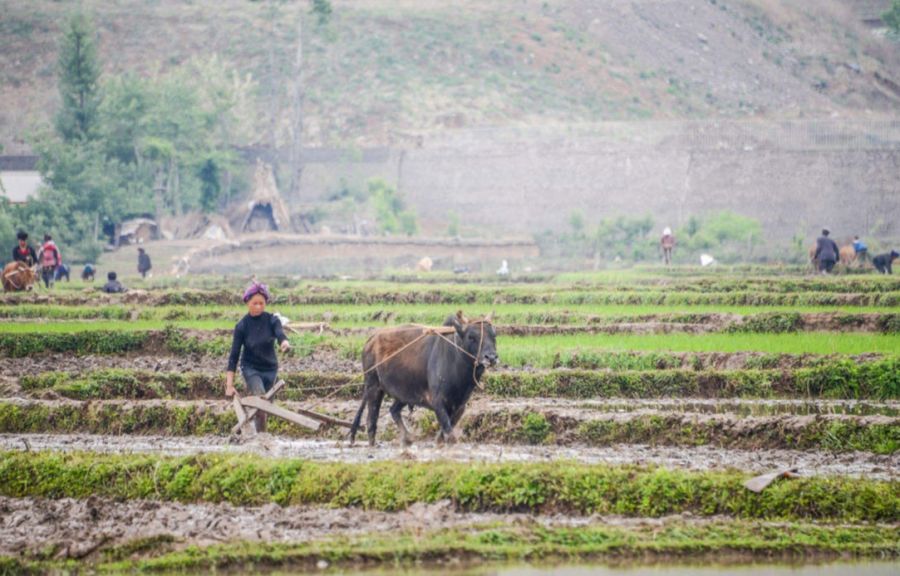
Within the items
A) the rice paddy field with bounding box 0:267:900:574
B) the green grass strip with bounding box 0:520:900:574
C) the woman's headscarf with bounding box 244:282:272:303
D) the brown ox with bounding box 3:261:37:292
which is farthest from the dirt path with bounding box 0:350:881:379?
the brown ox with bounding box 3:261:37:292

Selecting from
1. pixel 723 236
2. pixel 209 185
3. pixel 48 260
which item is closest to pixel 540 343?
pixel 48 260

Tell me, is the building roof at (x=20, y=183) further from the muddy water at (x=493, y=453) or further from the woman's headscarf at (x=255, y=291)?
the woman's headscarf at (x=255, y=291)

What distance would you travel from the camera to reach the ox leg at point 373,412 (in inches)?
595

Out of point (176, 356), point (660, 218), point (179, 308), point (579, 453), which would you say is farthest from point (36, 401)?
point (660, 218)

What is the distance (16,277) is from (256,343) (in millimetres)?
20450

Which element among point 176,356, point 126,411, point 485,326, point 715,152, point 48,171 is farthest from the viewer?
point 715,152

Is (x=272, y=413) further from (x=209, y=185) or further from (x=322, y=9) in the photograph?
(x=322, y=9)

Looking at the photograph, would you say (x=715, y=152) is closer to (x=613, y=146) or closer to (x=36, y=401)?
(x=613, y=146)

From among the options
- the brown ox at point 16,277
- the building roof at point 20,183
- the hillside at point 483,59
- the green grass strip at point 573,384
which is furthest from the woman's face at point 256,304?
the hillside at point 483,59

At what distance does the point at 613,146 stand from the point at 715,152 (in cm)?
423

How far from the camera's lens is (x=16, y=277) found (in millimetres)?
33688

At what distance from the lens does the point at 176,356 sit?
875 inches

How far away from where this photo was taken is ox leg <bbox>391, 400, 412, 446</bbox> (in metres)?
15.1

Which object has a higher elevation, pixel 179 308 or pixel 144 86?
pixel 144 86
